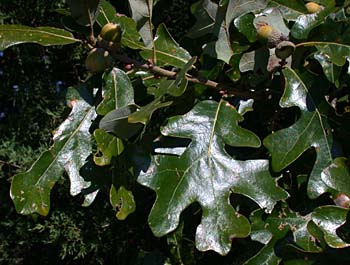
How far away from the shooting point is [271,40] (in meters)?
1.42

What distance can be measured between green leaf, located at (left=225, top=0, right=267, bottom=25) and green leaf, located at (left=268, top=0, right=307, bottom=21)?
45 millimetres

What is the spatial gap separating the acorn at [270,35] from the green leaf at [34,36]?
38 centimetres

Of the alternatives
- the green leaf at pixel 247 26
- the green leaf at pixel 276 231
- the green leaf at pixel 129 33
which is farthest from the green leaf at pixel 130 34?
the green leaf at pixel 276 231

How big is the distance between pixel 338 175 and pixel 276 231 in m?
0.19

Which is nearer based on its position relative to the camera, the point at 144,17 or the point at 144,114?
the point at 144,114

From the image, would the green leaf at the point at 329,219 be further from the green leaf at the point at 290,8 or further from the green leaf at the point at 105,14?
the green leaf at the point at 105,14

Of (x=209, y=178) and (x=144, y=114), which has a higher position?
(x=144, y=114)

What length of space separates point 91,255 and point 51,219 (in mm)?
245

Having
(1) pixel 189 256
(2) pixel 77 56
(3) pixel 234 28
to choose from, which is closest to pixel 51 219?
(2) pixel 77 56

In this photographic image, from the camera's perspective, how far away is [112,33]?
1.39 meters

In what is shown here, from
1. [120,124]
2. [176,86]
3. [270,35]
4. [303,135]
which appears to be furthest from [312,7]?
[120,124]

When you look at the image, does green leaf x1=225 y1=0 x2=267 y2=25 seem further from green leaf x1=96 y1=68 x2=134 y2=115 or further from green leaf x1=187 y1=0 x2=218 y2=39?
green leaf x1=96 y1=68 x2=134 y2=115

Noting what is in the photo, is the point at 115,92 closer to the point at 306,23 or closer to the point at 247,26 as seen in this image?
the point at 247,26

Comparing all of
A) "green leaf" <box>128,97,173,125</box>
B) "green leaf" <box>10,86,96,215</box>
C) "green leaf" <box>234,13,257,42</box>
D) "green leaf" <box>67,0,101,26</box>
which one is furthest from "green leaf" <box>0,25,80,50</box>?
"green leaf" <box>234,13,257,42</box>
